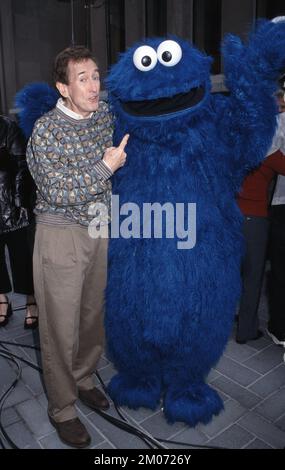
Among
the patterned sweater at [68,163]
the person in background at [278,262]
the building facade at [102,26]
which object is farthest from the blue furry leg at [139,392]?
the building facade at [102,26]

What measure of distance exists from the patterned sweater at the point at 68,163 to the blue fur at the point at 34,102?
375mm

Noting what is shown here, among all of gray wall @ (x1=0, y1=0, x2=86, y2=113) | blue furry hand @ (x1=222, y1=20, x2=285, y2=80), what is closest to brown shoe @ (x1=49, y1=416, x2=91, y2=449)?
blue furry hand @ (x1=222, y1=20, x2=285, y2=80)

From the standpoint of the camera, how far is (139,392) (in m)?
2.26

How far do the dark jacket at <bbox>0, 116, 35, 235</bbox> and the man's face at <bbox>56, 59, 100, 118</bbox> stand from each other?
1220 millimetres

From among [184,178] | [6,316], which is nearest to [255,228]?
[184,178]

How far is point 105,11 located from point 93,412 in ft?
24.9

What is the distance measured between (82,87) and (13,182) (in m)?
1.44

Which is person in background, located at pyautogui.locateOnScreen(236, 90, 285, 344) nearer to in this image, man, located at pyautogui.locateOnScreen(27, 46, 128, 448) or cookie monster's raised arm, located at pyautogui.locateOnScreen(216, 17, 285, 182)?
cookie monster's raised arm, located at pyautogui.locateOnScreen(216, 17, 285, 182)

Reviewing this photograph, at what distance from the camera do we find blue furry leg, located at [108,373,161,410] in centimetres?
225

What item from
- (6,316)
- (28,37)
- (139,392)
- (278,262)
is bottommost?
(6,316)

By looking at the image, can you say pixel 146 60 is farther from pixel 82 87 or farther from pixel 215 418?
pixel 215 418

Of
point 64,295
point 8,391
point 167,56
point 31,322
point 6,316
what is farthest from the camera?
point 6,316
